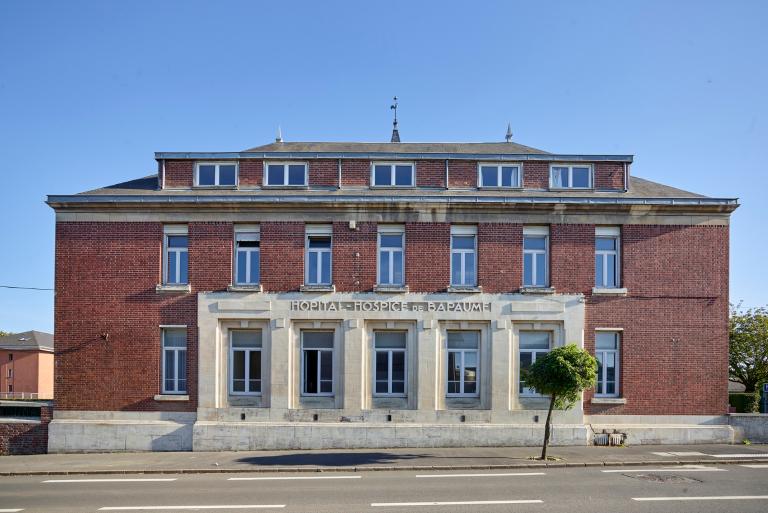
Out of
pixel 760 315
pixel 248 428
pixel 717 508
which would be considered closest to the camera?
pixel 717 508

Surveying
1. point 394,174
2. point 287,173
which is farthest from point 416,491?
point 287,173

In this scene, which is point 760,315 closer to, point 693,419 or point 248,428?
point 693,419

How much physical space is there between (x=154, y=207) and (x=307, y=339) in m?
6.93

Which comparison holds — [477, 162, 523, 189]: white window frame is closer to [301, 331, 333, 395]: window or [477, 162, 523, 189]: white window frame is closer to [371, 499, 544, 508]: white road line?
[301, 331, 333, 395]: window

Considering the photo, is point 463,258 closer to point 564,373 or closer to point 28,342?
point 564,373

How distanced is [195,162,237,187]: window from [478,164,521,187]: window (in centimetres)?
900

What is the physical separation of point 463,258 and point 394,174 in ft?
12.9

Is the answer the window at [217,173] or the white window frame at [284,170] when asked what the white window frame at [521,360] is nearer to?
the white window frame at [284,170]

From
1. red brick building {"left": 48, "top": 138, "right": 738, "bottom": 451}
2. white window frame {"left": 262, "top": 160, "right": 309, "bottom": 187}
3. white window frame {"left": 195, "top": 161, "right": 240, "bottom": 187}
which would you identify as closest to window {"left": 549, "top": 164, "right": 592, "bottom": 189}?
red brick building {"left": 48, "top": 138, "right": 738, "bottom": 451}

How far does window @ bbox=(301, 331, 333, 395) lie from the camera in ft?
71.5

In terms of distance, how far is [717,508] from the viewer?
1271 centimetres

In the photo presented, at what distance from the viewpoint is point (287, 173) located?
2283 cm

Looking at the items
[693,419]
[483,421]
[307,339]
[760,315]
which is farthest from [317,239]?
[760,315]

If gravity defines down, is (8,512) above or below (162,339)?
below
